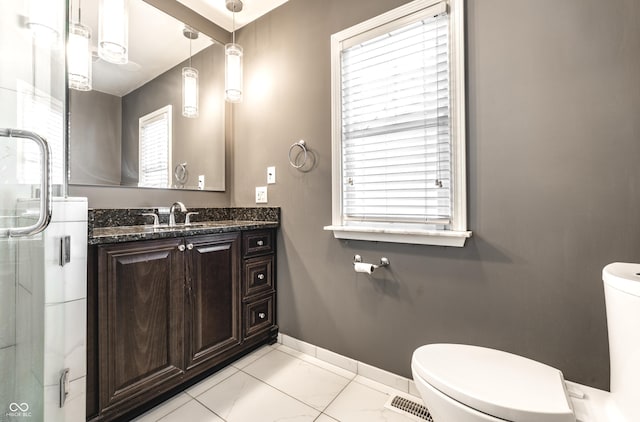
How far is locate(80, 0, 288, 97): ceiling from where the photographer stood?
5.21 ft

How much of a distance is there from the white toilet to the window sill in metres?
0.51

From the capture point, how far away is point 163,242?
136 centimetres

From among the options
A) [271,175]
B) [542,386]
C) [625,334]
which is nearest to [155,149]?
[271,175]

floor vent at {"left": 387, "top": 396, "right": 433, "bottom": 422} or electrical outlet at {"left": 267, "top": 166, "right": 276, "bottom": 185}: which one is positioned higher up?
electrical outlet at {"left": 267, "top": 166, "right": 276, "bottom": 185}

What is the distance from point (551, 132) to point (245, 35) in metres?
2.18

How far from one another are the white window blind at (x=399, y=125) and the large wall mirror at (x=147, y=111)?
112 centimetres

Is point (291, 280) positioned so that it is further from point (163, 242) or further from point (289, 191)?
point (163, 242)

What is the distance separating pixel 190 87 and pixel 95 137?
2.47ft

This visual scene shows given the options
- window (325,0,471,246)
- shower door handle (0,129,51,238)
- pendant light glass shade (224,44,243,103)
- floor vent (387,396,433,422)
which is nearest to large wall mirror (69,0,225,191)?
→ pendant light glass shade (224,44,243,103)

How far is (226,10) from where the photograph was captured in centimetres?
204

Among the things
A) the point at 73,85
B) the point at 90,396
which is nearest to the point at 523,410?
the point at 90,396

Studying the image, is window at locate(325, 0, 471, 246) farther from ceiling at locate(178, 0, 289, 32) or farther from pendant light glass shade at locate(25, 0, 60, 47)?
pendant light glass shade at locate(25, 0, 60, 47)

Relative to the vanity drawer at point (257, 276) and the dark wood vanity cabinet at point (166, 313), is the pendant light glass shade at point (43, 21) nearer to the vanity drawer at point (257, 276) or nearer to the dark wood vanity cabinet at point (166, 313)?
the dark wood vanity cabinet at point (166, 313)

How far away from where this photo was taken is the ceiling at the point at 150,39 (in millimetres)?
1589
